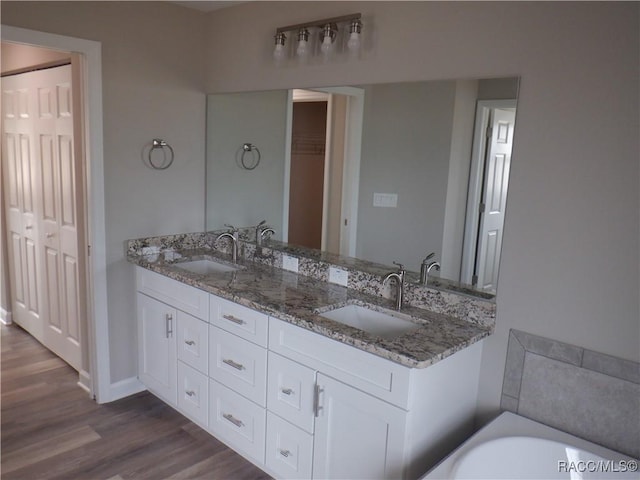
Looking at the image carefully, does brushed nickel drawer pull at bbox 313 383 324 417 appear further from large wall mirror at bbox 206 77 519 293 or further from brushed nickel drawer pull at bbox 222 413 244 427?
large wall mirror at bbox 206 77 519 293

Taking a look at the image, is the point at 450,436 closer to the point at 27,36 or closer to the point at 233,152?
the point at 233,152

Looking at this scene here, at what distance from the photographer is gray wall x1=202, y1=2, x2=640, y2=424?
1.70 meters

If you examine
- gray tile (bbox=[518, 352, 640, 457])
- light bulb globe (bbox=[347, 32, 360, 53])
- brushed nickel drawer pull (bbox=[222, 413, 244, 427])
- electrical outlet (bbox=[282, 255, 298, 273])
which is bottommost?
brushed nickel drawer pull (bbox=[222, 413, 244, 427])

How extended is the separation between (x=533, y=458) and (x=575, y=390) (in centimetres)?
29

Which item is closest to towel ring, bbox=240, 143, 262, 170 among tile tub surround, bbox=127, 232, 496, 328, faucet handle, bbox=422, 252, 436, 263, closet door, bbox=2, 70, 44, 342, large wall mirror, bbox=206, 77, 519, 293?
large wall mirror, bbox=206, 77, 519, 293

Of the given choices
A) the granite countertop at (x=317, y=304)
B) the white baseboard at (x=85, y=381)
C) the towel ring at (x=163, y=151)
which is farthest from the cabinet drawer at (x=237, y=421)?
the towel ring at (x=163, y=151)

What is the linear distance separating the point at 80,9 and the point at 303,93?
4.02ft

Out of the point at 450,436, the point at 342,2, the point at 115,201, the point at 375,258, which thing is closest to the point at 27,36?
the point at 115,201

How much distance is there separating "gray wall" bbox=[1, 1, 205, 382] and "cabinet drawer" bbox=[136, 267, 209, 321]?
192 mm

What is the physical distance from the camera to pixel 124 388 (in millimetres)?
3160

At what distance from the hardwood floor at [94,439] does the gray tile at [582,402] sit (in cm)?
135

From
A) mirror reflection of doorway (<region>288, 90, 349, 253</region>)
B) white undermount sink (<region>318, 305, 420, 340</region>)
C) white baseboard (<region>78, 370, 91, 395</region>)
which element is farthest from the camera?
white baseboard (<region>78, 370, 91, 395</region>)

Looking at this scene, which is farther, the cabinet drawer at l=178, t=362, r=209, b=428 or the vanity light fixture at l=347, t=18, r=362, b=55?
the cabinet drawer at l=178, t=362, r=209, b=428

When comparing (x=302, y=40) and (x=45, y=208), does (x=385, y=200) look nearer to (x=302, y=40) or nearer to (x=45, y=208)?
(x=302, y=40)
